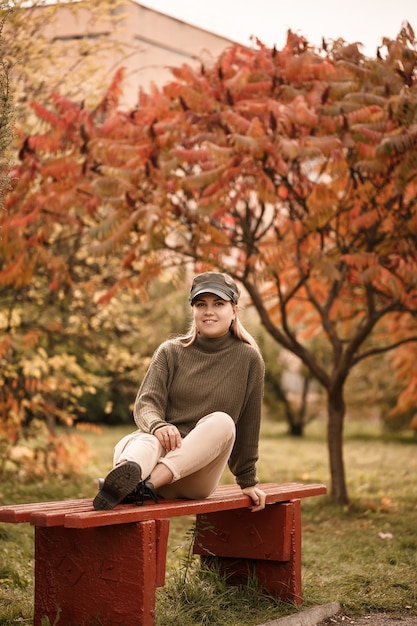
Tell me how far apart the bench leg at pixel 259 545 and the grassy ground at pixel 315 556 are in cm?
10

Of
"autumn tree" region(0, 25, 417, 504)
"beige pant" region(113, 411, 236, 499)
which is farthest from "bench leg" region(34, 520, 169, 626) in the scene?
"autumn tree" region(0, 25, 417, 504)

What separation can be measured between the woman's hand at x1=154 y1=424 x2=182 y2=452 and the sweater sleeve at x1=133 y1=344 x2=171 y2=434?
0.12m

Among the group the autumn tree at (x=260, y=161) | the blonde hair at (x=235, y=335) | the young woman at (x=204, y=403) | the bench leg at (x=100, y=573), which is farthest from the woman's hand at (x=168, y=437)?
the autumn tree at (x=260, y=161)

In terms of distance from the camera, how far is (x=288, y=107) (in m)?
7.02

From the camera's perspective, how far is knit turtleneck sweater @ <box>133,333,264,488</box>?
4504 mm

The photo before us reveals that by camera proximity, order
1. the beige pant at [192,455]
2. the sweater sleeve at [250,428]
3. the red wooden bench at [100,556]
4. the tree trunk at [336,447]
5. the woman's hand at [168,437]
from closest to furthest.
→ the red wooden bench at [100,556] → the beige pant at [192,455] → the woman's hand at [168,437] → the sweater sleeve at [250,428] → the tree trunk at [336,447]

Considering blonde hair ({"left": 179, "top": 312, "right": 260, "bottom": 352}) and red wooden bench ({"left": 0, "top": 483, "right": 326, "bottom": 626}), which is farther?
blonde hair ({"left": 179, "top": 312, "right": 260, "bottom": 352})

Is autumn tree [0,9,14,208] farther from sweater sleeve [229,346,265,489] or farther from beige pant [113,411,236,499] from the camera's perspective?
sweater sleeve [229,346,265,489]

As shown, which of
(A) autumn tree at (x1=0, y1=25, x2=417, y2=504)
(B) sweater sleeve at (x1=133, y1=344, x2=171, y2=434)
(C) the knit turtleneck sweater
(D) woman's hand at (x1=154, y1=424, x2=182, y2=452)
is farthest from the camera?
(A) autumn tree at (x1=0, y1=25, x2=417, y2=504)

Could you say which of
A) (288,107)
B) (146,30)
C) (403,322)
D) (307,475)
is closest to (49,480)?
(307,475)

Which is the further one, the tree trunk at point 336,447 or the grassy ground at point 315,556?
the tree trunk at point 336,447

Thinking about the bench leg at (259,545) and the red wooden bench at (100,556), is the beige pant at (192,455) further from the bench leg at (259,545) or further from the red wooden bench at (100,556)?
the bench leg at (259,545)

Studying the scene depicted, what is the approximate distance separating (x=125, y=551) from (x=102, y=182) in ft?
13.7

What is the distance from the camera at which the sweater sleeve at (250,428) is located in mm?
4605
